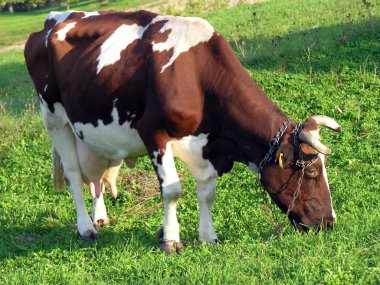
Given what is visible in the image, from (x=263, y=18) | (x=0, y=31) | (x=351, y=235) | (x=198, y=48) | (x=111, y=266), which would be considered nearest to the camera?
(x=351, y=235)

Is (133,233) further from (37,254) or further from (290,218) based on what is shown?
(290,218)

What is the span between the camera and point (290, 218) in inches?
243

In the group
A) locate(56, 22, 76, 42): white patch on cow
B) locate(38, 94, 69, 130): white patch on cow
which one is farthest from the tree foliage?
locate(56, 22, 76, 42): white patch on cow

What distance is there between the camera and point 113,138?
6941 millimetres

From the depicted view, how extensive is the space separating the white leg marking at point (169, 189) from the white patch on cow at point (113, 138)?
0.48 m

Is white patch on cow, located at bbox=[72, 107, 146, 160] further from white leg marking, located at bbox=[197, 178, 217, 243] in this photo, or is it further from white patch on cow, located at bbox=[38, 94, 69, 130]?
white leg marking, located at bbox=[197, 178, 217, 243]

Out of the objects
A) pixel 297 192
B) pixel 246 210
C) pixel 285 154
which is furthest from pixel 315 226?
pixel 246 210

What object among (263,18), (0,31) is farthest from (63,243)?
(0,31)

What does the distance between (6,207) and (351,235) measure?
4.44m

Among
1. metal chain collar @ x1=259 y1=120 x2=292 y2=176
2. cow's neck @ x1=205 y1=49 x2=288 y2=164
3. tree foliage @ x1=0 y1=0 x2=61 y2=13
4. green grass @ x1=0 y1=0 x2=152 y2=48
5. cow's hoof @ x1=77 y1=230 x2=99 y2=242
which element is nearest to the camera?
metal chain collar @ x1=259 y1=120 x2=292 y2=176

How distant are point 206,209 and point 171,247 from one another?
57 centimetres

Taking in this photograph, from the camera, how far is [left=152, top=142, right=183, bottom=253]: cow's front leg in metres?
6.38

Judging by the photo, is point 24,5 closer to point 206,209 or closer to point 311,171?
point 206,209

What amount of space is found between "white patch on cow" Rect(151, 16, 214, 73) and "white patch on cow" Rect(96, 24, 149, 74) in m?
0.37
